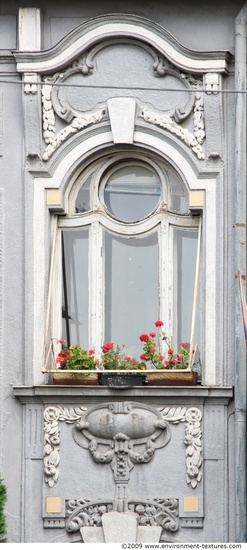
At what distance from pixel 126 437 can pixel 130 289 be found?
1794mm

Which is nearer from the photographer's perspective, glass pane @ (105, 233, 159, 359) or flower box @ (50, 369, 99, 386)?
flower box @ (50, 369, 99, 386)

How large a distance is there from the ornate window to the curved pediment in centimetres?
122

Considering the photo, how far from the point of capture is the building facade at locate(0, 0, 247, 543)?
2119 centimetres

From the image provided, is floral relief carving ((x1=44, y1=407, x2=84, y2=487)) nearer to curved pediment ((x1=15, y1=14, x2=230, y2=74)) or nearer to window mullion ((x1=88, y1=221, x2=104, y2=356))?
window mullion ((x1=88, y1=221, x2=104, y2=356))

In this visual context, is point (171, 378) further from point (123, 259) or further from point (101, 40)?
point (101, 40)

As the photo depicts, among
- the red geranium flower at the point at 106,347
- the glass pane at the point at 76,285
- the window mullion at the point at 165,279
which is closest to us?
the red geranium flower at the point at 106,347

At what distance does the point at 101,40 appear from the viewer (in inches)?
861

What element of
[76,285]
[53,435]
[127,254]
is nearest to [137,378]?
[53,435]

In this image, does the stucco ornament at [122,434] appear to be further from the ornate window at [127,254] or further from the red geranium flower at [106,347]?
the ornate window at [127,254]

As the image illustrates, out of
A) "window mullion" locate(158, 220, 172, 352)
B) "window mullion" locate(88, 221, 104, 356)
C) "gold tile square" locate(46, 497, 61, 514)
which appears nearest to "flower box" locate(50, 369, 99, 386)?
"window mullion" locate(88, 221, 104, 356)

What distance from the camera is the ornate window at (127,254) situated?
864 inches

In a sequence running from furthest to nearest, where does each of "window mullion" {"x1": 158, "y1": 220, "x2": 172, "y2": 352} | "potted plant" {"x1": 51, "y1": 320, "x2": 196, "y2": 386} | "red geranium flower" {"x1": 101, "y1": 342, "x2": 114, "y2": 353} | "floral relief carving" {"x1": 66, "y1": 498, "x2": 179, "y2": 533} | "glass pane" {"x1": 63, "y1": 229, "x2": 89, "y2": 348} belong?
"glass pane" {"x1": 63, "y1": 229, "x2": 89, "y2": 348} → "window mullion" {"x1": 158, "y1": 220, "x2": 172, "y2": 352} → "red geranium flower" {"x1": 101, "y1": 342, "x2": 114, "y2": 353} → "potted plant" {"x1": 51, "y1": 320, "x2": 196, "y2": 386} → "floral relief carving" {"x1": 66, "y1": 498, "x2": 179, "y2": 533}

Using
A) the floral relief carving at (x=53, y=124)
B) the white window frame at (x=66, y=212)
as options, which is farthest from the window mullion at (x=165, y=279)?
the floral relief carving at (x=53, y=124)

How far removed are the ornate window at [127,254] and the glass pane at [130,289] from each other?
0.01 metres
